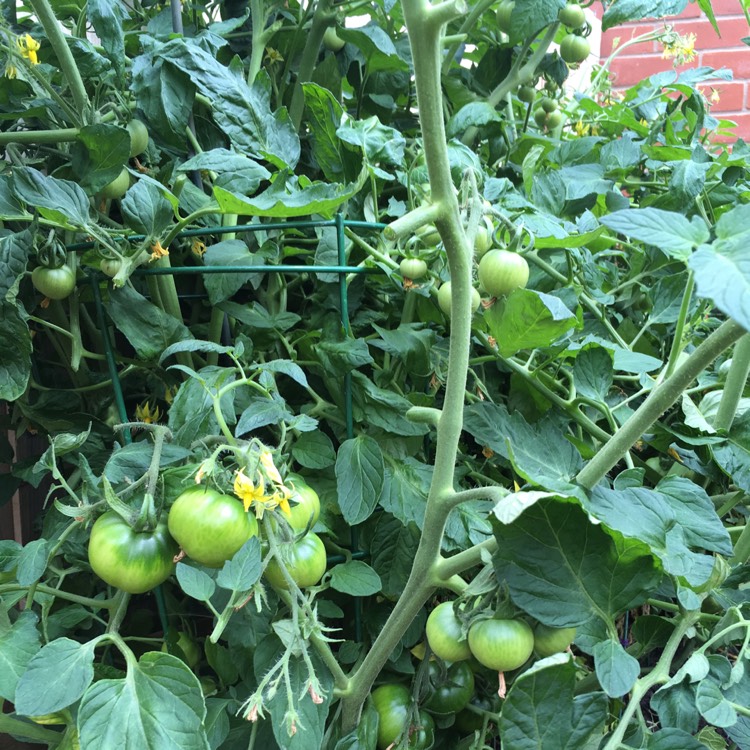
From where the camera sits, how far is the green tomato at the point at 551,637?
0.42 m

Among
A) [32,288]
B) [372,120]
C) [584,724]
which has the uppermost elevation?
[372,120]

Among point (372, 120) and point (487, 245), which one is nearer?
point (487, 245)

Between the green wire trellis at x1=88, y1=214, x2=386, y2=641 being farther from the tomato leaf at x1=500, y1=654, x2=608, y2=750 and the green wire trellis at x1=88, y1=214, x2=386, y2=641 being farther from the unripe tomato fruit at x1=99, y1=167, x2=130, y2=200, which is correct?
the tomato leaf at x1=500, y1=654, x2=608, y2=750

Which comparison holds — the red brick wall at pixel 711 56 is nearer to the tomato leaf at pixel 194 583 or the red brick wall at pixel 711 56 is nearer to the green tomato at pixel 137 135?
the green tomato at pixel 137 135

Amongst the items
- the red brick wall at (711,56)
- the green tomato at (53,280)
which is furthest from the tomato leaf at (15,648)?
the red brick wall at (711,56)

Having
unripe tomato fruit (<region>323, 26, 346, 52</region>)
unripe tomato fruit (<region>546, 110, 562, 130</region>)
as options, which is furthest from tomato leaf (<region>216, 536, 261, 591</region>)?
unripe tomato fruit (<region>546, 110, 562, 130</region>)

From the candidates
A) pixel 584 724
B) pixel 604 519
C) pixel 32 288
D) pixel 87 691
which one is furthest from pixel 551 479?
pixel 32 288

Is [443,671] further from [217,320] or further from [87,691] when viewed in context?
[217,320]

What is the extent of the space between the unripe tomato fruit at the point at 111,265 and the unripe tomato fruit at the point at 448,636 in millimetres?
385

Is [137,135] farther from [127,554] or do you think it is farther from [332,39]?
Answer: [127,554]

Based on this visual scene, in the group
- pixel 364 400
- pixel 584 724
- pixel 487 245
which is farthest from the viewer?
pixel 364 400

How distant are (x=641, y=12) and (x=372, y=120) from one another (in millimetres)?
340

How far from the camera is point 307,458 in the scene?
1.85 ft

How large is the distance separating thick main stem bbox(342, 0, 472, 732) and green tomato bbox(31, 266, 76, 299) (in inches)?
14.3
